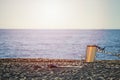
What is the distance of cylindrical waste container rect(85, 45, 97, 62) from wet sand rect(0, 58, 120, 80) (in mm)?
252

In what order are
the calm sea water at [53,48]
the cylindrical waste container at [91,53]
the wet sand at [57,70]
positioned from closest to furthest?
the wet sand at [57,70], the cylindrical waste container at [91,53], the calm sea water at [53,48]

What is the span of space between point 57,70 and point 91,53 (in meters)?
1.97

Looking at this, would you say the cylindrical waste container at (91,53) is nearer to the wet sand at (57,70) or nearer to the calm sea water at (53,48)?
the wet sand at (57,70)

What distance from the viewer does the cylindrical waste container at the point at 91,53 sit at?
8.84 meters

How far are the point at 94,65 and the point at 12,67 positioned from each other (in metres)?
3.75

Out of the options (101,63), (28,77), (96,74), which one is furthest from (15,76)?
(101,63)

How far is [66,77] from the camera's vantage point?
7.13 meters

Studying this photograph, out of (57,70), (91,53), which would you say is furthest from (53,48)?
(57,70)

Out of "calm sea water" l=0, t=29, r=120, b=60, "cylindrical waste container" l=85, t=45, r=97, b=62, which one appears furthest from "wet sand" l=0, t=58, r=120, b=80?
"calm sea water" l=0, t=29, r=120, b=60

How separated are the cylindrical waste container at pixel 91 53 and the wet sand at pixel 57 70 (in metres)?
0.25

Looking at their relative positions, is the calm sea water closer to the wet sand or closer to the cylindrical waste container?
the cylindrical waste container

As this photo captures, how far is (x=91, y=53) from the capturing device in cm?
899

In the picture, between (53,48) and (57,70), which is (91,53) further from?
(53,48)

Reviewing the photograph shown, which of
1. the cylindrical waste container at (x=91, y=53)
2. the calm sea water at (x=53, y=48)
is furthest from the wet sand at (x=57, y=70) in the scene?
the calm sea water at (x=53, y=48)
